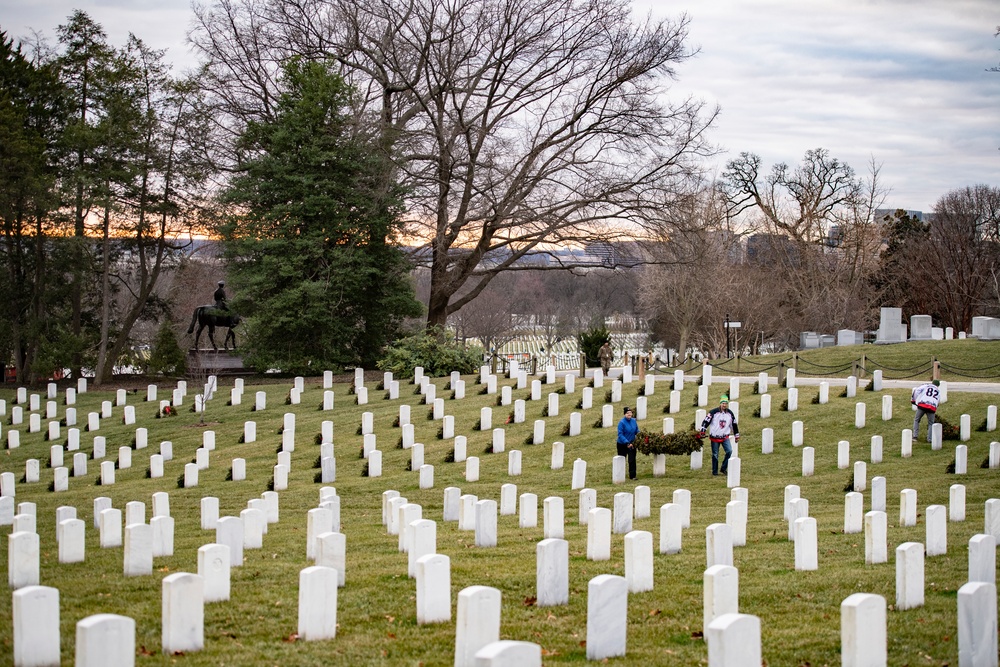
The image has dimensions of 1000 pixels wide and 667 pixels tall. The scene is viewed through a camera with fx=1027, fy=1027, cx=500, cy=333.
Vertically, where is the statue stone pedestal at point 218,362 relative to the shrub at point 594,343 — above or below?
below

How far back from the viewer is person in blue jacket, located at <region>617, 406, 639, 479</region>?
1858cm

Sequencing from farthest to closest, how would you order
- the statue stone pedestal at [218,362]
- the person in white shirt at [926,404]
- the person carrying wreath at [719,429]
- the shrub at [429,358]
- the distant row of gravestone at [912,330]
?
the statue stone pedestal at [218,362] < the distant row of gravestone at [912,330] < the shrub at [429,358] < the person in white shirt at [926,404] < the person carrying wreath at [719,429]

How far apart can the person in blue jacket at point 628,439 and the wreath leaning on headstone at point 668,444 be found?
0.12 m

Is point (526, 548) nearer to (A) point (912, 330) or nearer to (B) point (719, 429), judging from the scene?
(B) point (719, 429)

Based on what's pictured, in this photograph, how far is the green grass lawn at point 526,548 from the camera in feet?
24.4

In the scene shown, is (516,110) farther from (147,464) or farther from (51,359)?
(147,464)

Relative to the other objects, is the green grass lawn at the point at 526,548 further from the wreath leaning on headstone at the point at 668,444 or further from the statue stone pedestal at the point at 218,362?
the statue stone pedestal at the point at 218,362

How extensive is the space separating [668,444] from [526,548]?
25.9 ft

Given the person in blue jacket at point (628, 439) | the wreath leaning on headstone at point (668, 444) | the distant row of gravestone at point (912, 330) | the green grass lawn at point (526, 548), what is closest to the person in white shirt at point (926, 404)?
the green grass lawn at point (526, 548)

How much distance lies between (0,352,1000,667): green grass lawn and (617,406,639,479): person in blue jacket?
0.34 meters

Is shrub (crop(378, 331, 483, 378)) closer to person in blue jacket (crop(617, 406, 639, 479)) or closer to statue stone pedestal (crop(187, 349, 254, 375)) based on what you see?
statue stone pedestal (crop(187, 349, 254, 375))

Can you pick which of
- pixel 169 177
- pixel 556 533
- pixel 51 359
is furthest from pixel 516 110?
pixel 556 533

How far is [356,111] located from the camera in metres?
38.3

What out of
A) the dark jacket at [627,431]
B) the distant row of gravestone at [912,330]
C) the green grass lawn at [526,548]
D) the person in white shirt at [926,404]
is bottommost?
the green grass lawn at [526,548]
